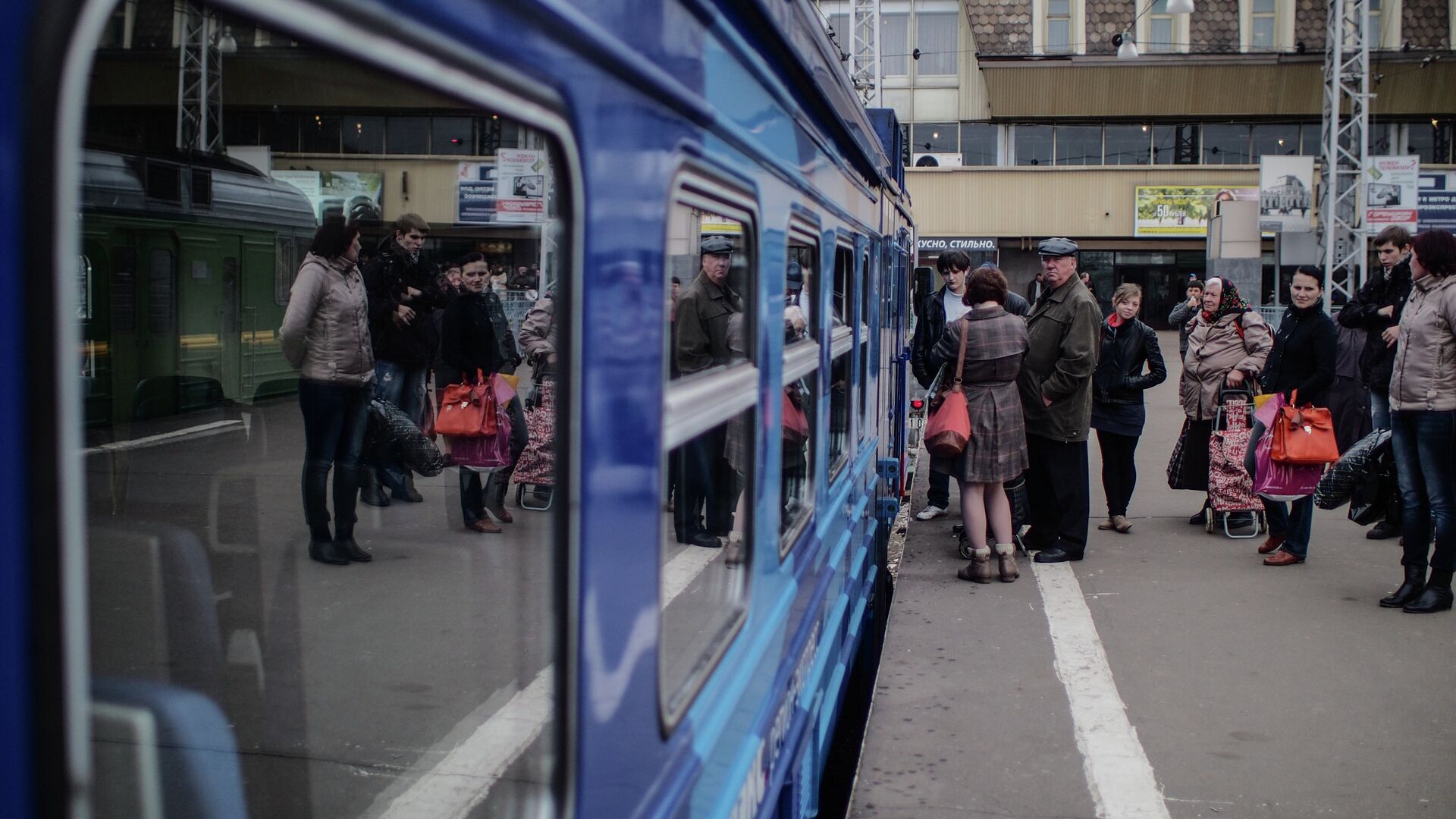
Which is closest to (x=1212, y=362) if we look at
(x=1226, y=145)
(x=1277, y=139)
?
(x=1226, y=145)

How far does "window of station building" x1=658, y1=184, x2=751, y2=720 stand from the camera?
1.71 metres

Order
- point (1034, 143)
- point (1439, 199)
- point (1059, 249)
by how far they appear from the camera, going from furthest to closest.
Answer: point (1034, 143) → point (1439, 199) → point (1059, 249)

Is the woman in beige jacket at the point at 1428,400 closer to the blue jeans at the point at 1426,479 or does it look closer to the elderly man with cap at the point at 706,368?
the blue jeans at the point at 1426,479

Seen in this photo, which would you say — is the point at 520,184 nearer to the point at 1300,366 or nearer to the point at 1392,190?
the point at 1300,366

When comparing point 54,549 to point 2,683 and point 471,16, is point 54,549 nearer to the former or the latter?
point 2,683

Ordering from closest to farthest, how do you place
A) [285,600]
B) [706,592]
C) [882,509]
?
[285,600]
[706,592]
[882,509]

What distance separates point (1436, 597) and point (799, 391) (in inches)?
158

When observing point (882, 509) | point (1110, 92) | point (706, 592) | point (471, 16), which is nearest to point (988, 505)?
A: point (882, 509)

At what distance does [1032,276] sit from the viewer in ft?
113

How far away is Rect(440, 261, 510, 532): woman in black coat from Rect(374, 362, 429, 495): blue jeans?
0.05 m

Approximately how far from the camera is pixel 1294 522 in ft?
21.6

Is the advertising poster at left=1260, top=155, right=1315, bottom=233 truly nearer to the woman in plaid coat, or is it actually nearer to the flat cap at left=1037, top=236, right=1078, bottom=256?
the flat cap at left=1037, top=236, right=1078, bottom=256

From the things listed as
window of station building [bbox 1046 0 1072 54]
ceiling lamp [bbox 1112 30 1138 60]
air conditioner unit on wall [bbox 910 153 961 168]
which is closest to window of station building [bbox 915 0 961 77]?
air conditioner unit on wall [bbox 910 153 961 168]

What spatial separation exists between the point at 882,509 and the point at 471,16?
514 cm
